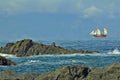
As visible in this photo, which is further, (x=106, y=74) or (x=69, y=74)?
(x=69, y=74)

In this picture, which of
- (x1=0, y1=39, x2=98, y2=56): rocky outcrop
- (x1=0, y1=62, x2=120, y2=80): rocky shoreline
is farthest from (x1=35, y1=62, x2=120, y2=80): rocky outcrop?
(x1=0, y1=39, x2=98, y2=56): rocky outcrop

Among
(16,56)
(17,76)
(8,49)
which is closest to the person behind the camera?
(17,76)

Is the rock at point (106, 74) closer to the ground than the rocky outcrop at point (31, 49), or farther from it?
closer to the ground

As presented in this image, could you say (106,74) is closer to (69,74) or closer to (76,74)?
(76,74)

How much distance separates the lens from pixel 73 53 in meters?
89.7

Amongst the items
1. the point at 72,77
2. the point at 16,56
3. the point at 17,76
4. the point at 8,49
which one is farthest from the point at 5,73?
the point at 8,49

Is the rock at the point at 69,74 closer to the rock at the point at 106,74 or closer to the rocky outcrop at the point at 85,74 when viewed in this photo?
the rocky outcrop at the point at 85,74

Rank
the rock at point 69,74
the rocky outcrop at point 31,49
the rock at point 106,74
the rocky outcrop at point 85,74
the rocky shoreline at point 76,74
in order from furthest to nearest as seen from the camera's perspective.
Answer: the rocky outcrop at point 31,49
the rock at point 69,74
the rocky shoreline at point 76,74
the rocky outcrop at point 85,74
the rock at point 106,74

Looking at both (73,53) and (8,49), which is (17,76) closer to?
(73,53)

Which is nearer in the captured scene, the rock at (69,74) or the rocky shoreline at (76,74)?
the rocky shoreline at (76,74)

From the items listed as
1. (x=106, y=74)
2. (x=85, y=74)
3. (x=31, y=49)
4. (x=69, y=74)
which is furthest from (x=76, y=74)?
(x=31, y=49)

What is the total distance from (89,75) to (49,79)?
111 inches

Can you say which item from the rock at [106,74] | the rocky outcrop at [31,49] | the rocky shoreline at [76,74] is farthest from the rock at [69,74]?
the rocky outcrop at [31,49]

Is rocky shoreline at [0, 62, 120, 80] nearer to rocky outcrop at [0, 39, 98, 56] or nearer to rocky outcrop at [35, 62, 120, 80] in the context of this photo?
rocky outcrop at [35, 62, 120, 80]
